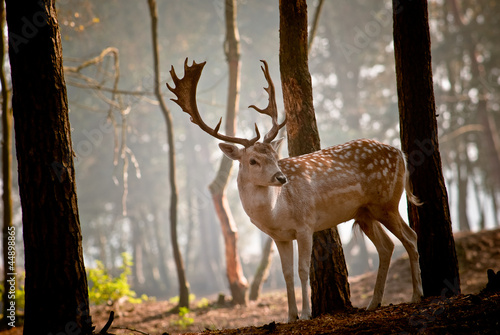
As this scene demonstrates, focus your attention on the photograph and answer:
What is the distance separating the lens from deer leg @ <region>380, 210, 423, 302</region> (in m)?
5.29

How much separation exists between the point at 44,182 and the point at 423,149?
416cm

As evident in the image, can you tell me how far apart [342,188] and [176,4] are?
26.5 meters

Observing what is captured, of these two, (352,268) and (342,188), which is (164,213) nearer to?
(352,268)

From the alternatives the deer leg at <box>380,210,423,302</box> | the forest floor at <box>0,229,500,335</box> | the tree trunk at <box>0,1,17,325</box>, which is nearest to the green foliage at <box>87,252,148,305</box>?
the forest floor at <box>0,229,500,335</box>

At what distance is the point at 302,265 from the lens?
5.03 meters

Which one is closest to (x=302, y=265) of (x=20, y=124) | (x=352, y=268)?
(x=20, y=124)

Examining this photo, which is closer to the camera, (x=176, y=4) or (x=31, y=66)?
(x=31, y=66)

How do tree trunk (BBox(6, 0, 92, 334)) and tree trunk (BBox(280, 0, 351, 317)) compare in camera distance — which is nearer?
tree trunk (BBox(6, 0, 92, 334))

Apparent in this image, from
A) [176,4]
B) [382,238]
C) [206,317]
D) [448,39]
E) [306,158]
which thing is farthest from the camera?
[176,4]

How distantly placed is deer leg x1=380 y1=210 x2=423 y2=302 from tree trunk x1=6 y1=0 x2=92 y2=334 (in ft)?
11.4
